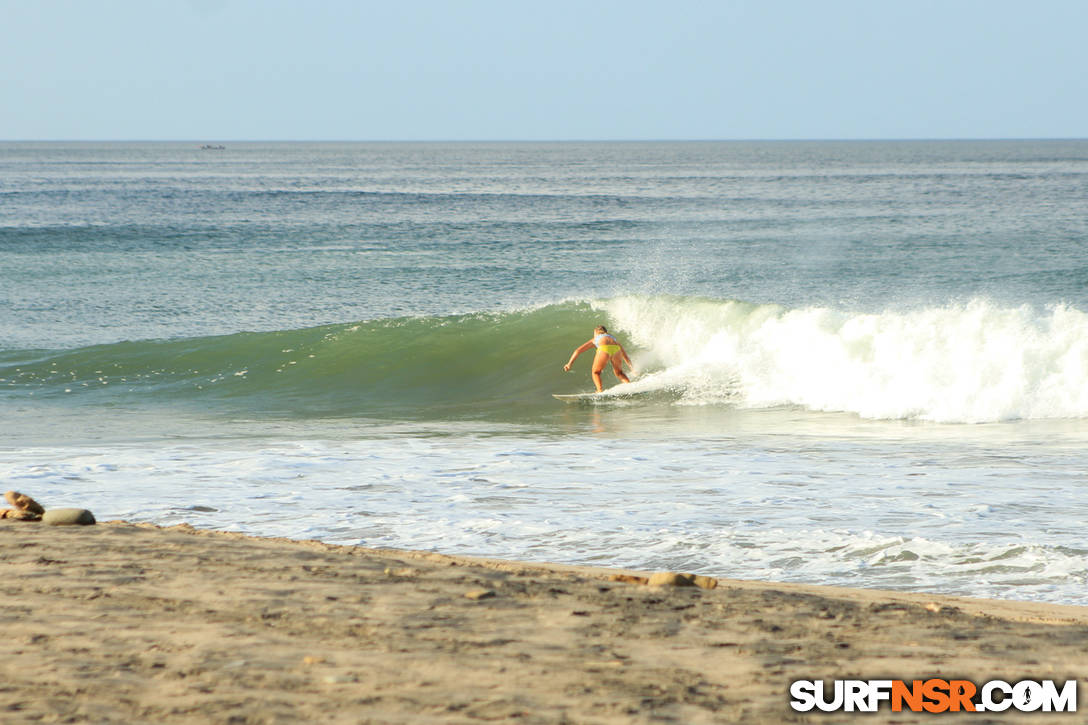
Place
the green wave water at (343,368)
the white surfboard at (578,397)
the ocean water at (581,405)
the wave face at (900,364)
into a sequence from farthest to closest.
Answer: the green wave water at (343,368) → the white surfboard at (578,397) → the wave face at (900,364) → the ocean water at (581,405)

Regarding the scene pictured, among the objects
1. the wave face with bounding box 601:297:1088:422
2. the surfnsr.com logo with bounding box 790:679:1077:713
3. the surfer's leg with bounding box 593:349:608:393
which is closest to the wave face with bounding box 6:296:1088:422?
the wave face with bounding box 601:297:1088:422

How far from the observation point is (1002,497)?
8695mm

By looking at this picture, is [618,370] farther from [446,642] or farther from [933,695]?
[933,695]

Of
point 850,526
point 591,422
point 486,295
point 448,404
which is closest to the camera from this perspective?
point 850,526

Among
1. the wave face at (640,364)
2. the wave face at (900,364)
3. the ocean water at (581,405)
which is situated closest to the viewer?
the ocean water at (581,405)

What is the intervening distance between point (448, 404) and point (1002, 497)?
9177mm

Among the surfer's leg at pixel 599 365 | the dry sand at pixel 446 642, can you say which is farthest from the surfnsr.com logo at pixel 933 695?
the surfer's leg at pixel 599 365

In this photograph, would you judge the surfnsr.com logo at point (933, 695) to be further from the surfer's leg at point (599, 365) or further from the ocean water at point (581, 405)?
the surfer's leg at point (599, 365)

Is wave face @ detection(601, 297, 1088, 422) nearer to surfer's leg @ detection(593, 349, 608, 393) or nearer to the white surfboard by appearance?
surfer's leg @ detection(593, 349, 608, 393)

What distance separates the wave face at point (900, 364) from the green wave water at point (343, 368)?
2.43 meters

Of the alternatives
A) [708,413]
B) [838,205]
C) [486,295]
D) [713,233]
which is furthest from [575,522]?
[838,205]

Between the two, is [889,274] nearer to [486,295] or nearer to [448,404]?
[486,295]

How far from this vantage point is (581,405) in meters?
15.6

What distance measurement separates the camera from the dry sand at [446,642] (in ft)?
12.8
